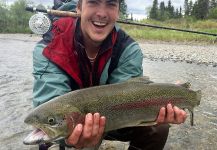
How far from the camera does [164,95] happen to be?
123 inches

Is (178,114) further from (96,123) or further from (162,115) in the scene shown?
(96,123)

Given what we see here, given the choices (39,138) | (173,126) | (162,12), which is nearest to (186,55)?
(173,126)

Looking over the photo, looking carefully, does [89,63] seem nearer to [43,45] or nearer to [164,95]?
[43,45]

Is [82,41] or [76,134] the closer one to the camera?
[76,134]

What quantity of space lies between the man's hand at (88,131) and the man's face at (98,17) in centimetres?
84

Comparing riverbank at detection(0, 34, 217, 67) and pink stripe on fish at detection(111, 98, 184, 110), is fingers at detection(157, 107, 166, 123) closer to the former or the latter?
pink stripe on fish at detection(111, 98, 184, 110)

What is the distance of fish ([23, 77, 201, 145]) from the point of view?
2.49m

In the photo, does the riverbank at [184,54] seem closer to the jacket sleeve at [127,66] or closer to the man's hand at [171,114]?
the jacket sleeve at [127,66]

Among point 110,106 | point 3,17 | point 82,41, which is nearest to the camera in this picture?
point 110,106

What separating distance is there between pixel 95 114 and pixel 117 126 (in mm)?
378

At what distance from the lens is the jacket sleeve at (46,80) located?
124 inches

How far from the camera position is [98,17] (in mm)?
3184

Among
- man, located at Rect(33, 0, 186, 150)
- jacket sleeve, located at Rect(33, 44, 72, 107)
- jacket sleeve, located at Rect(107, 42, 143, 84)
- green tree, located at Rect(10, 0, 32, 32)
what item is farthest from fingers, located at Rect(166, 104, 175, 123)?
green tree, located at Rect(10, 0, 32, 32)

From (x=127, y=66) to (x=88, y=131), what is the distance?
1098 millimetres
